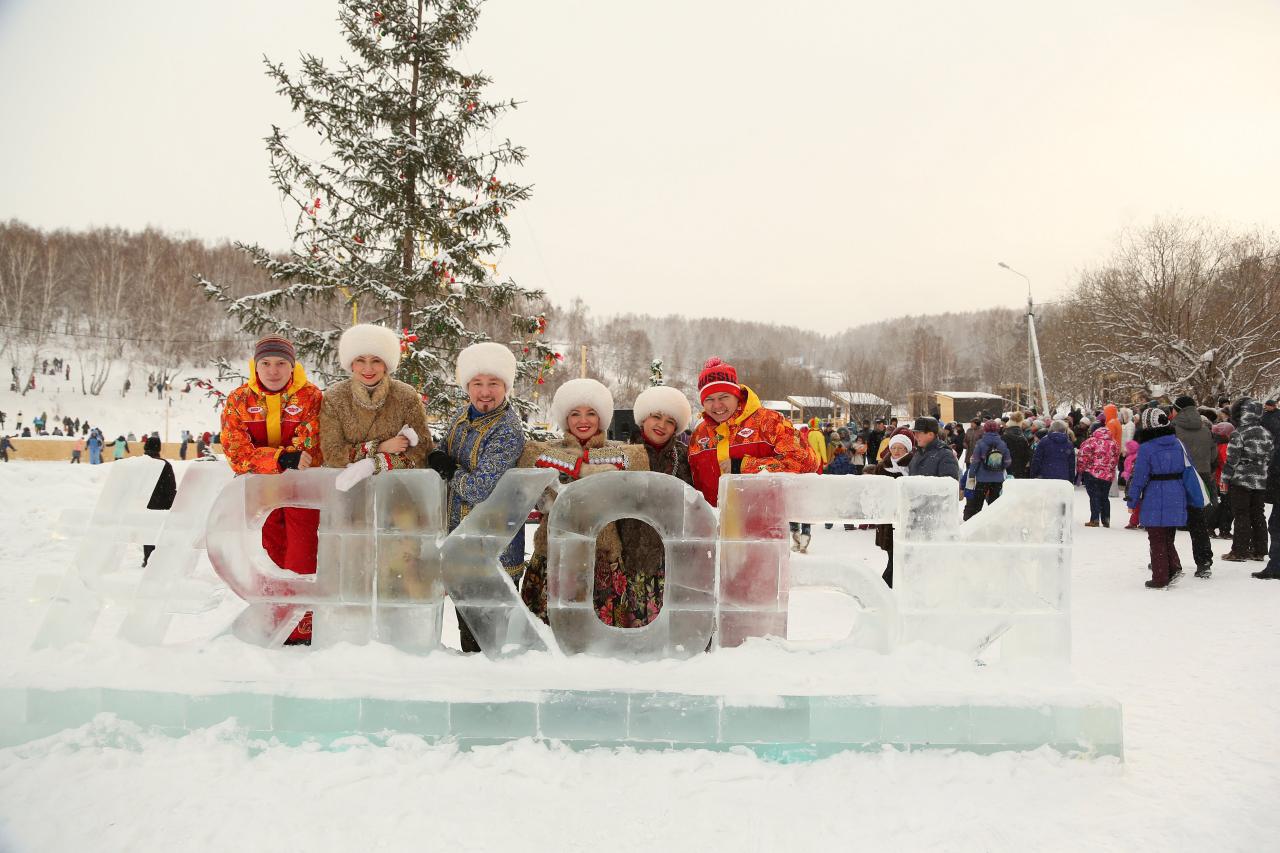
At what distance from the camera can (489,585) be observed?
339cm

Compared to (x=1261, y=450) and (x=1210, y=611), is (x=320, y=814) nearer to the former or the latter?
(x=1210, y=611)

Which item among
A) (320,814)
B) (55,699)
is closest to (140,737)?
(55,699)

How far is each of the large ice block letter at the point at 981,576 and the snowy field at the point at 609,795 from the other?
517 millimetres

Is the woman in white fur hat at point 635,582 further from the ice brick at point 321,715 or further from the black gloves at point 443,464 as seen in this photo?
the ice brick at point 321,715

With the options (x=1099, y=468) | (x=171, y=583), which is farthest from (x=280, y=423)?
(x=1099, y=468)

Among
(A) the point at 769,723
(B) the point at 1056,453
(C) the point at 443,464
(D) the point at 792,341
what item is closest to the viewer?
(A) the point at 769,723

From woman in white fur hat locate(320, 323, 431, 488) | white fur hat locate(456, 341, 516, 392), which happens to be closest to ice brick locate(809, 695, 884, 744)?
white fur hat locate(456, 341, 516, 392)

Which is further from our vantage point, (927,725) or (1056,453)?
(1056,453)

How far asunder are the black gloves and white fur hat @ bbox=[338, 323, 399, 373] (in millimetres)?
608

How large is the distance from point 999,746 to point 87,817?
11.8 feet

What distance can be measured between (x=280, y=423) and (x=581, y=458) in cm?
168

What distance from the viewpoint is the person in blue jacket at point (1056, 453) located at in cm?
1107

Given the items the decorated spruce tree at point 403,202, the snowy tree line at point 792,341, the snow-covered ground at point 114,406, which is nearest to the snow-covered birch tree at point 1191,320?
the snowy tree line at point 792,341

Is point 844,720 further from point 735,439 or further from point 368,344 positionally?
point 368,344
